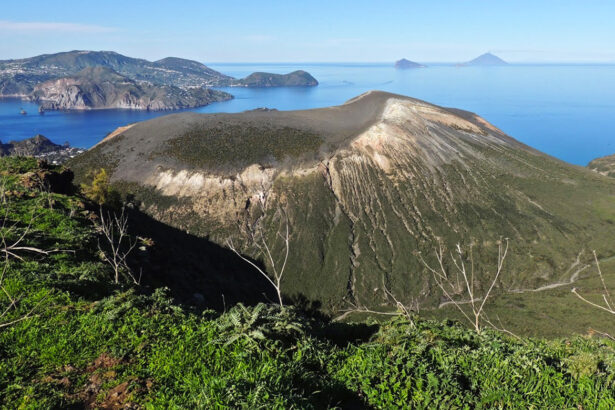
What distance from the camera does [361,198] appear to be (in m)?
80.4

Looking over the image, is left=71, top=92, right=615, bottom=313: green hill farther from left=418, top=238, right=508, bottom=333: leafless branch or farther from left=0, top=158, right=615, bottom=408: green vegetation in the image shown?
left=0, top=158, right=615, bottom=408: green vegetation

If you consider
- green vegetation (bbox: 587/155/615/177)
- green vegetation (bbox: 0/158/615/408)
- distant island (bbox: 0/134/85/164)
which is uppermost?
green vegetation (bbox: 0/158/615/408)

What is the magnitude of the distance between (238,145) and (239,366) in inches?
3116

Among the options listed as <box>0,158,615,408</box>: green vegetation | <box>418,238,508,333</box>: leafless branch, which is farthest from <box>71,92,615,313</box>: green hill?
<box>0,158,615,408</box>: green vegetation

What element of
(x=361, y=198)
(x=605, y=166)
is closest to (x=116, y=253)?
(x=361, y=198)

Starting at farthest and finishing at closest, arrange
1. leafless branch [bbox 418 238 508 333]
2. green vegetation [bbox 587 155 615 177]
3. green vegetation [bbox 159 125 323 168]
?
green vegetation [bbox 587 155 615 177] < green vegetation [bbox 159 125 323 168] < leafless branch [bbox 418 238 508 333]

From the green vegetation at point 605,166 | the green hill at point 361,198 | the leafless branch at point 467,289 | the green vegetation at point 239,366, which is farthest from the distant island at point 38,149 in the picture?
the green vegetation at point 605,166

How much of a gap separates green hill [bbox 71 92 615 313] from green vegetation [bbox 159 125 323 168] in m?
0.27

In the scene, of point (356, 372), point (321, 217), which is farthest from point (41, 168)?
point (321, 217)

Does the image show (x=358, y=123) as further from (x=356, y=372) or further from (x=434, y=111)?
(x=356, y=372)

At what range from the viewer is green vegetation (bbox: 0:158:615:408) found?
6.38 metres

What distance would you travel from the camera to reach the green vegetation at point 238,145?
79.2 metres

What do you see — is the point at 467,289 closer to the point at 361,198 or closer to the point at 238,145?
the point at 361,198

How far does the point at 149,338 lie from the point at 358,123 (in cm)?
9371
